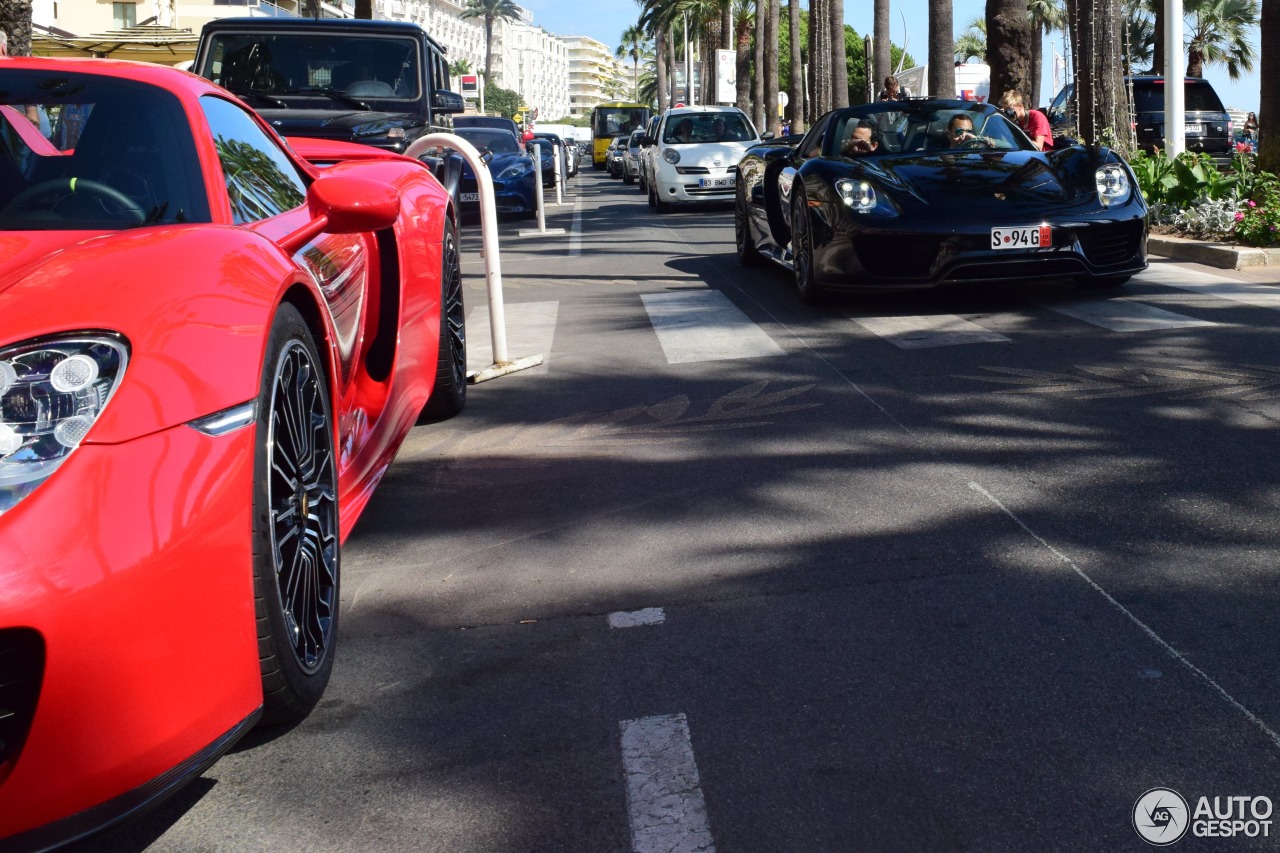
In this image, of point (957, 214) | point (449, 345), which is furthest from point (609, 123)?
point (449, 345)

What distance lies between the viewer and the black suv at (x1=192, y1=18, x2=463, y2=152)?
33.6 feet

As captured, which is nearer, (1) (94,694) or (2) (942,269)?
(1) (94,694)

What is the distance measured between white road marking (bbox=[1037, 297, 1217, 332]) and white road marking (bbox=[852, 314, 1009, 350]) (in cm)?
61

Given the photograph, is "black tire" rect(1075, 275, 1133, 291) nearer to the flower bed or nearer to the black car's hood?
the black car's hood

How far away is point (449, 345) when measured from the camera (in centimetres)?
546

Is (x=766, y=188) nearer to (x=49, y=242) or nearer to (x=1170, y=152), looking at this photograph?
(x=1170, y=152)

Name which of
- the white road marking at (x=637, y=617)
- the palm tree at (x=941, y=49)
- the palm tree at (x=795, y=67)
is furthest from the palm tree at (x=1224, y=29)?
the white road marking at (x=637, y=617)

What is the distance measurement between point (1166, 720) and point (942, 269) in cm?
525

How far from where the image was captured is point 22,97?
135 inches

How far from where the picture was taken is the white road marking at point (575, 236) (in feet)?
47.3

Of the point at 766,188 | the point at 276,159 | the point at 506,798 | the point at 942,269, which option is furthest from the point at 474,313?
the point at 506,798

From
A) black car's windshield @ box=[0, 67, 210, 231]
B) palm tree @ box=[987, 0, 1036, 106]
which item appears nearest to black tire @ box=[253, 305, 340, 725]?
black car's windshield @ box=[0, 67, 210, 231]

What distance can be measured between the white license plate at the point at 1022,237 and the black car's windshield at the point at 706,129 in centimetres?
1400

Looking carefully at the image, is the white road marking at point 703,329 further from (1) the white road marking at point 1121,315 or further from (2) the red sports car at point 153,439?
(2) the red sports car at point 153,439
